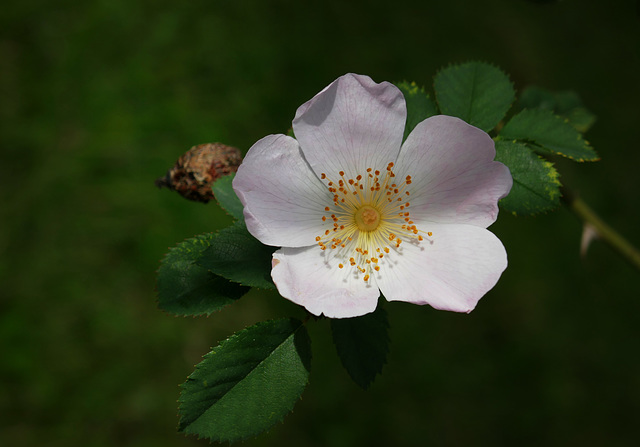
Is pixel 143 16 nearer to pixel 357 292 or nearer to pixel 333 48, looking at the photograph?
pixel 333 48

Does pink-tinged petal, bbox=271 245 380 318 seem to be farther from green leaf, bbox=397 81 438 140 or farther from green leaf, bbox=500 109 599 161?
green leaf, bbox=500 109 599 161

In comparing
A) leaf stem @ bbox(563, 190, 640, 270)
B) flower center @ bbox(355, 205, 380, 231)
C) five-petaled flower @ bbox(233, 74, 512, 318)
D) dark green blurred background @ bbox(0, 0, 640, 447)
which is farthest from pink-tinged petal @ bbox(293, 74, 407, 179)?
dark green blurred background @ bbox(0, 0, 640, 447)

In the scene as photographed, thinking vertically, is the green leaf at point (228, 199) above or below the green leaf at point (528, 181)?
below

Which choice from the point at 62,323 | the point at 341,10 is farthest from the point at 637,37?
the point at 62,323

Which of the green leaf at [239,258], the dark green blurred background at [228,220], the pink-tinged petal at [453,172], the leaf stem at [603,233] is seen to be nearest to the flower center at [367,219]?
the pink-tinged petal at [453,172]

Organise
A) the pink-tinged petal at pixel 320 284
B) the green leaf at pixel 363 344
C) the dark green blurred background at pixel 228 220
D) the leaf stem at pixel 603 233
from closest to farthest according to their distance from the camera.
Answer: the pink-tinged petal at pixel 320 284 → the green leaf at pixel 363 344 → the leaf stem at pixel 603 233 → the dark green blurred background at pixel 228 220

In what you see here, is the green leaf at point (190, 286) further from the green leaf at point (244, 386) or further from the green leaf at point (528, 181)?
the green leaf at point (528, 181)

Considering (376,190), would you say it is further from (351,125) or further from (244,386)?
(244,386)

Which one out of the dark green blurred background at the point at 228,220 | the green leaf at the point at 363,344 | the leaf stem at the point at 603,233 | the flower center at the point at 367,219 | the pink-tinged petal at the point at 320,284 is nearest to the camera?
the pink-tinged petal at the point at 320,284
